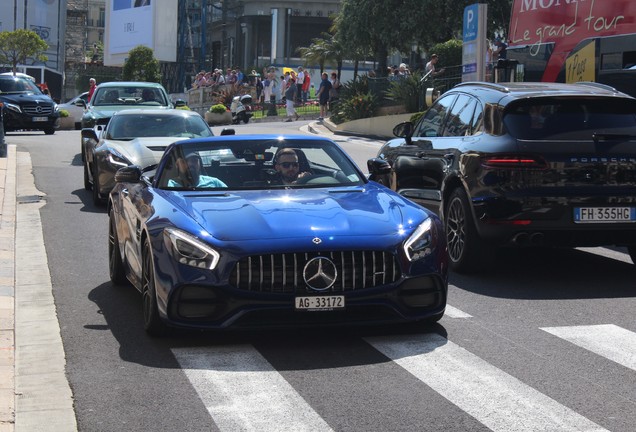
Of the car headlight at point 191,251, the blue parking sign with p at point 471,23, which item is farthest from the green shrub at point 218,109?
the car headlight at point 191,251

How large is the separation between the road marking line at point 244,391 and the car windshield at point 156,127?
30.9 feet

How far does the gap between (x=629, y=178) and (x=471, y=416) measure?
467 cm

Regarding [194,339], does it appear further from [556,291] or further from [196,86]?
[196,86]

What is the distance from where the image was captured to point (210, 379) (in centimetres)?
663

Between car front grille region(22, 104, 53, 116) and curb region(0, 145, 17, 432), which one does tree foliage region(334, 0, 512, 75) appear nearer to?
car front grille region(22, 104, 53, 116)

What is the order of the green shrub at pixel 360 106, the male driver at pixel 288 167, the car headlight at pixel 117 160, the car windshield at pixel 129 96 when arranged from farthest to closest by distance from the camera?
the green shrub at pixel 360 106, the car windshield at pixel 129 96, the car headlight at pixel 117 160, the male driver at pixel 288 167

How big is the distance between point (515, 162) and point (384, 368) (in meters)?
3.52

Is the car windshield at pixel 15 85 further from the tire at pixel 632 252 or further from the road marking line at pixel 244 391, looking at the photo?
the road marking line at pixel 244 391

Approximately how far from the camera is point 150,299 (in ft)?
25.1

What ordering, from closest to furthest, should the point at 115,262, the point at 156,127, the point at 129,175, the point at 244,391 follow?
the point at 244,391, the point at 129,175, the point at 115,262, the point at 156,127

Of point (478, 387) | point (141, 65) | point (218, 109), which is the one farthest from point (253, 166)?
point (141, 65)

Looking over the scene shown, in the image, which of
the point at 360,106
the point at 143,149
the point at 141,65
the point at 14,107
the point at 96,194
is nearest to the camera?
the point at 143,149

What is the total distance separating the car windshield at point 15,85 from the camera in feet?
125

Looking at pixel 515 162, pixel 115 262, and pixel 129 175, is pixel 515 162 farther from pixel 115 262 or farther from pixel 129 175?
pixel 115 262
